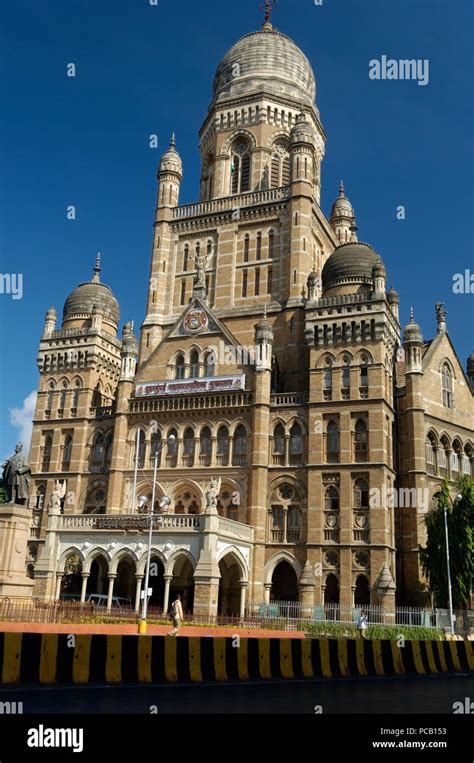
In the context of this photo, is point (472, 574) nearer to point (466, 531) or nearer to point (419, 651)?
point (466, 531)

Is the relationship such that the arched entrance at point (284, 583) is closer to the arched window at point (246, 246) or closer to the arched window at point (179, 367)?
the arched window at point (179, 367)

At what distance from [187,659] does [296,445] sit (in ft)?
97.2

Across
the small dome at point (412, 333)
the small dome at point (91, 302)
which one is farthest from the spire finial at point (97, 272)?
the small dome at point (412, 333)

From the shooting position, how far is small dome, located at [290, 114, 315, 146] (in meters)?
53.5

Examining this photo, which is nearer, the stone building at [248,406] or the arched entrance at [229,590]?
the stone building at [248,406]

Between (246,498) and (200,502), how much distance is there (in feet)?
10.7

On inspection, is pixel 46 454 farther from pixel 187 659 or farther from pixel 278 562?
pixel 187 659

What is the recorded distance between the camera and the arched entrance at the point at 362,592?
41406 mm

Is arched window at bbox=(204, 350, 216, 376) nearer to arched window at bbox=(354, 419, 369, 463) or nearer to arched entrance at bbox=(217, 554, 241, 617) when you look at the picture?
arched window at bbox=(354, 419, 369, 463)

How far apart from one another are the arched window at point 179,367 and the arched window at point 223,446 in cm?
555

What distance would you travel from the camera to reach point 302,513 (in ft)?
143

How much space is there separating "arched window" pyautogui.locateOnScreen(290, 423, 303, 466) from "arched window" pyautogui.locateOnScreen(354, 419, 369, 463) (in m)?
3.51

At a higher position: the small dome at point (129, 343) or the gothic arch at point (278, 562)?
the small dome at point (129, 343)

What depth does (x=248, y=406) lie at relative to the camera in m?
45.9
